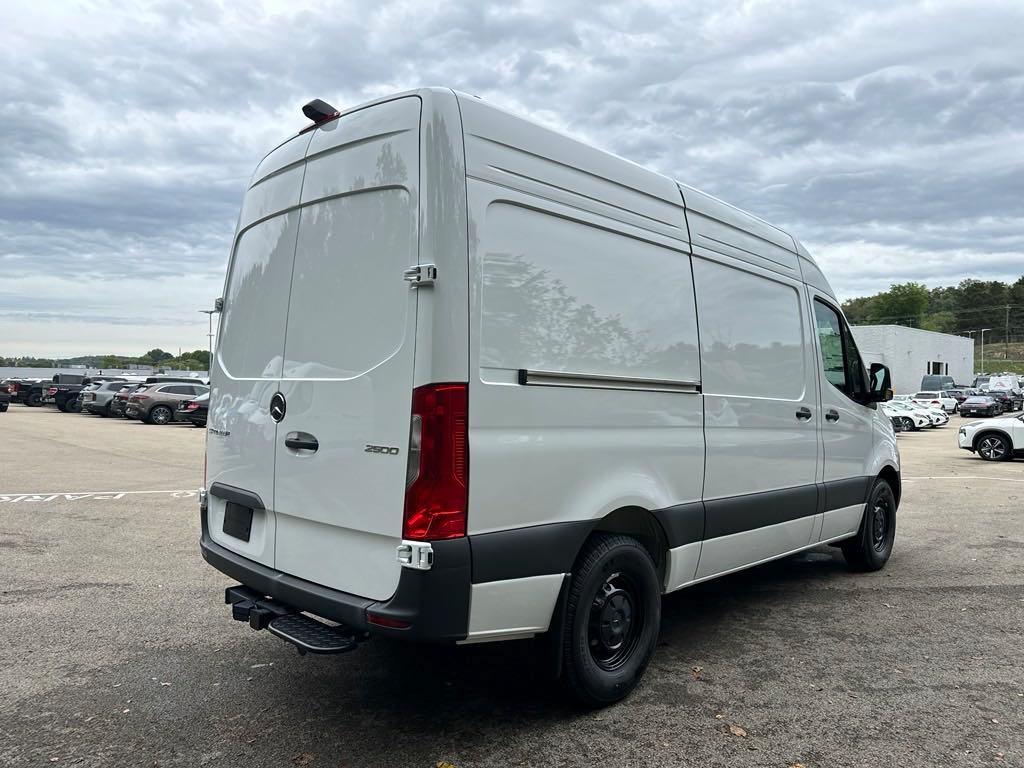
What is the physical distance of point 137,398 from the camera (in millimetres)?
27703

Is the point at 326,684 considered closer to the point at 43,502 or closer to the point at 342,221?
the point at 342,221

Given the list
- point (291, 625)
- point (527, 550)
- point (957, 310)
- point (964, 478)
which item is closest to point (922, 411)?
point (964, 478)

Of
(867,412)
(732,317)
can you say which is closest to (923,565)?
(867,412)

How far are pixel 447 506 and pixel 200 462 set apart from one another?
1301cm

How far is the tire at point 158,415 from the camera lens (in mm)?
27484

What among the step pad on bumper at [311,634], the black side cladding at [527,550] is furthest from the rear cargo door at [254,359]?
the black side cladding at [527,550]

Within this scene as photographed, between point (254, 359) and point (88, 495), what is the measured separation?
750cm

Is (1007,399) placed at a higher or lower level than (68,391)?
higher

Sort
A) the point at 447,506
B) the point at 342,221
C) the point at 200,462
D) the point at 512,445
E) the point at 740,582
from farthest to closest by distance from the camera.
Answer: the point at 200,462
the point at 740,582
the point at 342,221
the point at 512,445
the point at 447,506

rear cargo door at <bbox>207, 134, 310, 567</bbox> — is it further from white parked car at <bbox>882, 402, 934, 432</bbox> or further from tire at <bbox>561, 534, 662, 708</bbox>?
white parked car at <bbox>882, 402, 934, 432</bbox>

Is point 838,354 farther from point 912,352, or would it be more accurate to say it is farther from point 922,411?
point 912,352

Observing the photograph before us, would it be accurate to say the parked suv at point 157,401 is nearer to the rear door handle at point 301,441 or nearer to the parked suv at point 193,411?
the parked suv at point 193,411

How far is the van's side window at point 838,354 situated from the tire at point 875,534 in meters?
0.93

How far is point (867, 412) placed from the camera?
6.38 m
